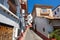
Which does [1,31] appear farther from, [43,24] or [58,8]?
[58,8]

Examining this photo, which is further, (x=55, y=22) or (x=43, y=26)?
(x=43, y=26)

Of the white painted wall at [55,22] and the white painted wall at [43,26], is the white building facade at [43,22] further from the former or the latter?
the white painted wall at [55,22]

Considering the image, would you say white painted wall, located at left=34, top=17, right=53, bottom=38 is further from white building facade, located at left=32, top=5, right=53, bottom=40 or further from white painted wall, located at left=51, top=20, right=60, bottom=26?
white painted wall, located at left=51, top=20, right=60, bottom=26

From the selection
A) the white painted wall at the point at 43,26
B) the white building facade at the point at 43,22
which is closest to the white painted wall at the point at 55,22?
the white building facade at the point at 43,22

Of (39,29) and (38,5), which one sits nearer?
(39,29)

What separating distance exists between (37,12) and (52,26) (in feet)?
21.1

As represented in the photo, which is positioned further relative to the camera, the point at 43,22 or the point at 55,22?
the point at 43,22

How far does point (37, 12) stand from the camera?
2903 cm

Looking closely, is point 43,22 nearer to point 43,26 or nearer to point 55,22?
point 43,26

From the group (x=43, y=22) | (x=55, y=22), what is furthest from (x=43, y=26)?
(x=55, y=22)

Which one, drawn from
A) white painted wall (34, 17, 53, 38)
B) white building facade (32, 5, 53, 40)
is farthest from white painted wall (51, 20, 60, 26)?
white painted wall (34, 17, 53, 38)

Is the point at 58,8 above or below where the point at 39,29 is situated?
above

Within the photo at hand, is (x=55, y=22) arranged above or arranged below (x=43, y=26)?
above

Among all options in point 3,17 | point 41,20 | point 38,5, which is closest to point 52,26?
point 41,20
